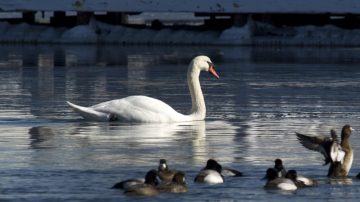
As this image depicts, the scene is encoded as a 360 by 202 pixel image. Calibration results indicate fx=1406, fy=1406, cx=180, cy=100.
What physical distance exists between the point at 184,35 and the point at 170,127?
26.6 m

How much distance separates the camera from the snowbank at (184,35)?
144 ft

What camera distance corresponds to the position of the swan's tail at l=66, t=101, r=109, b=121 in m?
19.6

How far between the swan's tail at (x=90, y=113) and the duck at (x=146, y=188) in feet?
21.4

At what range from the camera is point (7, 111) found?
69.5 ft

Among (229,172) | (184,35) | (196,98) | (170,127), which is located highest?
(196,98)

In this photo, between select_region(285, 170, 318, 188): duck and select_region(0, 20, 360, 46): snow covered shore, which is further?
select_region(0, 20, 360, 46): snow covered shore

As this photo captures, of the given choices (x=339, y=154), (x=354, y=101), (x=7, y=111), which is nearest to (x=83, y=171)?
(x=339, y=154)

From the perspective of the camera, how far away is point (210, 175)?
1346 centimetres

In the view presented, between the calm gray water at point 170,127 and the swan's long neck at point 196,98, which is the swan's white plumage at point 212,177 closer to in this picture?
the calm gray water at point 170,127

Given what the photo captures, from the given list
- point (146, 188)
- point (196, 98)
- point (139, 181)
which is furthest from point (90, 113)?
point (146, 188)

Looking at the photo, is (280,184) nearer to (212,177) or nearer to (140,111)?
(212,177)

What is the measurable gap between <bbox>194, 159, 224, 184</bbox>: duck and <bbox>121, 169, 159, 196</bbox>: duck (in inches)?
23.2

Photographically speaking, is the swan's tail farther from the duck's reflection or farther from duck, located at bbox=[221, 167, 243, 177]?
duck, located at bbox=[221, 167, 243, 177]

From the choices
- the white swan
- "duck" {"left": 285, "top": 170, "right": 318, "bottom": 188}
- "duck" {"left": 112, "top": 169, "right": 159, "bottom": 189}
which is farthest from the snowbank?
"duck" {"left": 112, "top": 169, "right": 159, "bottom": 189}
